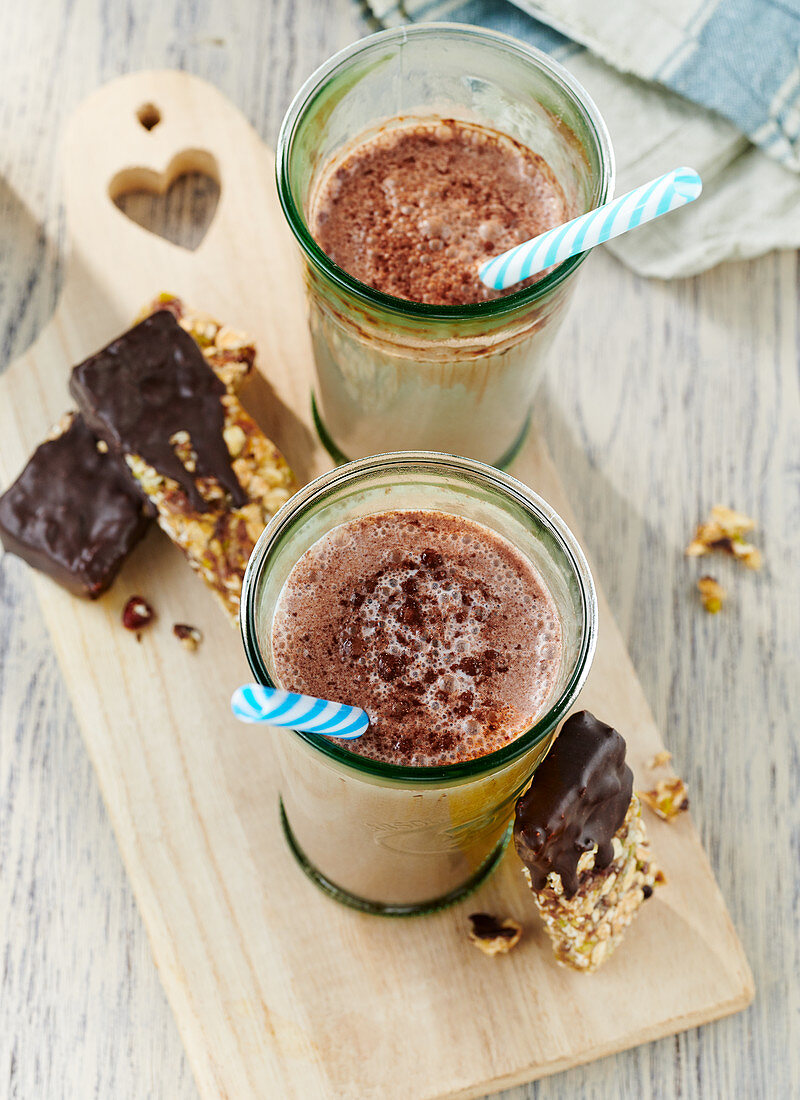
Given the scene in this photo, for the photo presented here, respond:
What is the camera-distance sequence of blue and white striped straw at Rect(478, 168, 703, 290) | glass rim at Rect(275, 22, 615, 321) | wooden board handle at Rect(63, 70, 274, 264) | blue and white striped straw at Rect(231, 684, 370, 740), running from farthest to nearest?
wooden board handle at Rect(63, 70, 274, 264), glass rim at Rect(275, 22, 615, 321), blue and white striped straw at Rect(478, 168, 703, 290), blue and white striped straw at Rect(231, 684, 370, 740)

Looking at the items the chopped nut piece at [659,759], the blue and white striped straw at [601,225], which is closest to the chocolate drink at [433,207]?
the blue and white striped straw at [601,225]

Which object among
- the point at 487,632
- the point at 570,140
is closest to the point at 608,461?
the point at 570,140

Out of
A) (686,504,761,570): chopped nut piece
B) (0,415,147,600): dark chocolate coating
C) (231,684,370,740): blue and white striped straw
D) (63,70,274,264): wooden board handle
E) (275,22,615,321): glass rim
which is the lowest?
(686,504,761,570): chopped nut piece

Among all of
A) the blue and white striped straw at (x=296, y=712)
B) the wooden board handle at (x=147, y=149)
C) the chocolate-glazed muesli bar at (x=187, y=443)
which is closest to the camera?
the blue and white striped straw at (x=296, y=712)

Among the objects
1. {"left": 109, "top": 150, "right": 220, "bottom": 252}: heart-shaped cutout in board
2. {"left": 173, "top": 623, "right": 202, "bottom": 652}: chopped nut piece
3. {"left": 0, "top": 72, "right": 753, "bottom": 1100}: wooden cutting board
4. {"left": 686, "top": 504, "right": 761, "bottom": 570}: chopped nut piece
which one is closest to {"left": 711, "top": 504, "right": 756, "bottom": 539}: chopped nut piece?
{"left": 686, "top": 504, "right": 761, "bottom": 570}: chopped nut piece

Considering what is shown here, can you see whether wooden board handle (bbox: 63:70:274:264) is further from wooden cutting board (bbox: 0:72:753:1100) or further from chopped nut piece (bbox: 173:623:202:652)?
chopped nut piece (bbox: 173:623:202:652)

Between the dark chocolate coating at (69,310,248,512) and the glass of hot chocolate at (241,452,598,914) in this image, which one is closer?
the glass of hot chocolate at (241,452,598,914)

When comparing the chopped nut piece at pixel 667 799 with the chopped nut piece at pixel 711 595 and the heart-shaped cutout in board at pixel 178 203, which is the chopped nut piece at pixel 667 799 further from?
the heart-shaped cutout in board at pixel 178 203

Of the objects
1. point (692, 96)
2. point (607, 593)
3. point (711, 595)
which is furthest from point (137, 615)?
point (692, 96)
